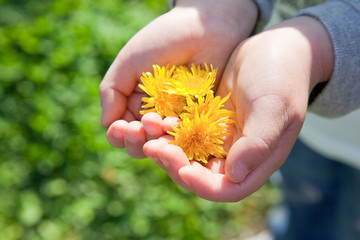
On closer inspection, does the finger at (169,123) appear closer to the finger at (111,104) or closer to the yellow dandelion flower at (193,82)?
the yellow dandelion flower at (193,82)

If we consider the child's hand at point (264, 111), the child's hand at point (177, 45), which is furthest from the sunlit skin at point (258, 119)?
the child's hand at point (177, 45)

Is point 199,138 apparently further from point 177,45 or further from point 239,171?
point 177,45

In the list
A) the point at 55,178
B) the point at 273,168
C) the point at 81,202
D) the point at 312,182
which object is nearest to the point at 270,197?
the point at 312,182

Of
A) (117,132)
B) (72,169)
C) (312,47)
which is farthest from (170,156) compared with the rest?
(72,169)

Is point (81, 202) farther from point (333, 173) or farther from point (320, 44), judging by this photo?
point (320, 44)

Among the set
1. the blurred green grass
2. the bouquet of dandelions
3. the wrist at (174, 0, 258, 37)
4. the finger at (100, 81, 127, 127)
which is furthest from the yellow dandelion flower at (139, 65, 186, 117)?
the blurred green grass

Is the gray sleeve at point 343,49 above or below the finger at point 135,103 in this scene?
above

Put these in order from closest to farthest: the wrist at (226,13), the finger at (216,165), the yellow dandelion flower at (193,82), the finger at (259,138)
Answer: the finger at (259,138) < the finger at (216,165) < the yellow dandelion flower at (193,82) < the wrist at (226,13)
